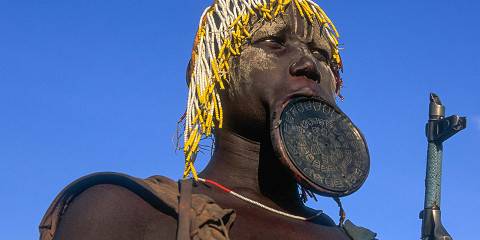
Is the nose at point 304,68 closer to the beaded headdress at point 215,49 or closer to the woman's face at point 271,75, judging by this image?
the woman's face at point 271,75

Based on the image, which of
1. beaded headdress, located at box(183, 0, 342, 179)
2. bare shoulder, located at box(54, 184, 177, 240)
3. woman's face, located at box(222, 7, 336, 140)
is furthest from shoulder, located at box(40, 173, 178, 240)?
woman's face, located at box(222, 7, 336, 140)

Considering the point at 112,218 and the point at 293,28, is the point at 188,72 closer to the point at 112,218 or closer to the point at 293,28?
the point at 293,28

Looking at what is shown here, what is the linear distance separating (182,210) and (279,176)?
73 centimetres

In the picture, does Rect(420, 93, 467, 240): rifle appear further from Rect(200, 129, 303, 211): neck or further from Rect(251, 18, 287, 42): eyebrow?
Rect(251, 18, 287, 42): eyebrow

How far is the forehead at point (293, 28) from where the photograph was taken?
387 centimetres

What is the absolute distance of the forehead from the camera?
3.87 m

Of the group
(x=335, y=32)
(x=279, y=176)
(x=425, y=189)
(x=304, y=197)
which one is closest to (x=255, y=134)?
(x=279, y=176)

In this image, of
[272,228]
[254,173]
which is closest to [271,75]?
[254,173]

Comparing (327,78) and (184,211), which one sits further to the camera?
(327,78)

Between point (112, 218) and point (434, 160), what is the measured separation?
1.96 meters

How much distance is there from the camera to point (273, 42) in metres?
3.86

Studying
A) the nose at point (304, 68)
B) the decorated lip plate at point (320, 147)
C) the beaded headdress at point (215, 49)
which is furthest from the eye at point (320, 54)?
the decorated lip plate at point (320, 147)

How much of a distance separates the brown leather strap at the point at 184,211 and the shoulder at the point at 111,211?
0.13 feet

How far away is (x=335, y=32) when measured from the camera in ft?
13.7
